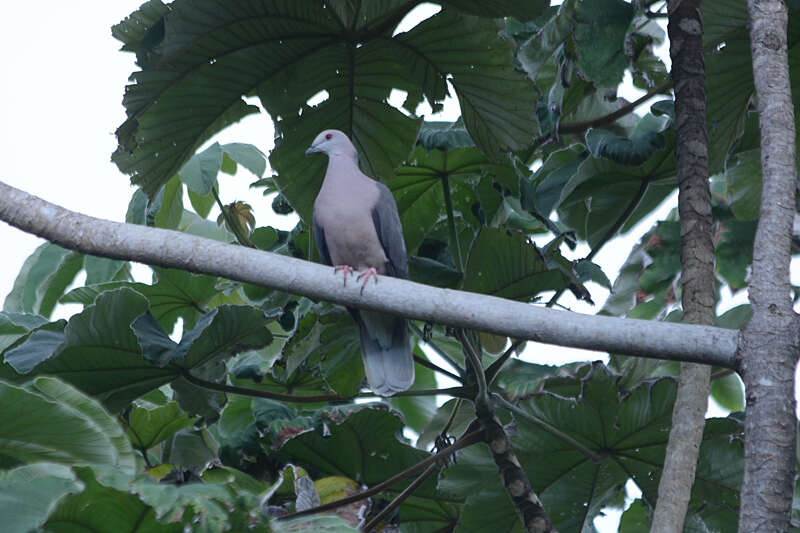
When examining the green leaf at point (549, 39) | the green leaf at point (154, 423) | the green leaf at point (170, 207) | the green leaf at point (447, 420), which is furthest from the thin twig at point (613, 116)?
the green leaf at point (154, 423)

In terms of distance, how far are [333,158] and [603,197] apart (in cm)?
Result: 109

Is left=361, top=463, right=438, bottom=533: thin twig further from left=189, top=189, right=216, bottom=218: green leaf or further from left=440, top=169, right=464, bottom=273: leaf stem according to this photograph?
left=189, top=189, right=216, bottom=218: green leaf

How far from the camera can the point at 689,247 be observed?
3.10 m

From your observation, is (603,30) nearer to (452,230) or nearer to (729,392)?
(452,230)

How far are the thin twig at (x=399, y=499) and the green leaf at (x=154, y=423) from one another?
96 cm

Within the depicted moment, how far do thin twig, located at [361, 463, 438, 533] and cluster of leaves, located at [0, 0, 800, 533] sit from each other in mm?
88

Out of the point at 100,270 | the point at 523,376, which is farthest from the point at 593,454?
the point at 100,270

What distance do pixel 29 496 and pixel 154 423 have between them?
6.35ft

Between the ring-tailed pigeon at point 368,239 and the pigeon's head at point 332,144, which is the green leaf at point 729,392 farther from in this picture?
the pigeon's head at point 332,144

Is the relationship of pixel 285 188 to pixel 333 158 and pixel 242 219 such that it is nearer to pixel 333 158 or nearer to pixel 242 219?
pixel 333 158

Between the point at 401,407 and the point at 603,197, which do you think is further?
the point at 401,407

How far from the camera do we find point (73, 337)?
3139mm

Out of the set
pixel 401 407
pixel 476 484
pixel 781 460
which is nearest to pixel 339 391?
pixel 476 484

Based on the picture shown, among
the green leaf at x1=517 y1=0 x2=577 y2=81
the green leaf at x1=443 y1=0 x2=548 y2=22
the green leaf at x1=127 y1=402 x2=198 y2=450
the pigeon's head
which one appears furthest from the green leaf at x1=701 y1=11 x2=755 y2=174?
the green leaf at x1=127 y1=402 x2=198 y2=450
